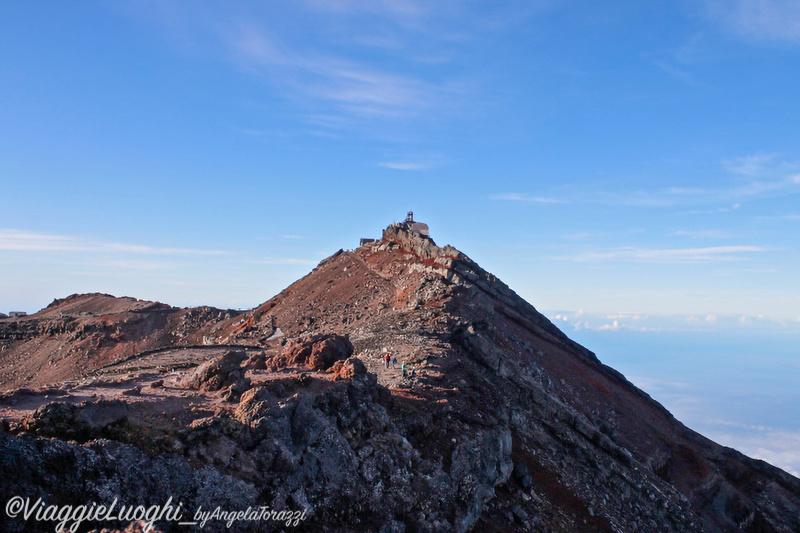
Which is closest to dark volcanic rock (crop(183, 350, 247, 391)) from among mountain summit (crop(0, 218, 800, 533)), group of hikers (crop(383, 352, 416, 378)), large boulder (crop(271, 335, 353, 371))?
mountain summit (crop(0, 218, 800, 533))

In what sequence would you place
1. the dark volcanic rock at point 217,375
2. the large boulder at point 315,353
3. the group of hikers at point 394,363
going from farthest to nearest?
1. the group of hikers at point 394,363
2. the large boulder at point 315,353
3. the dark volcanic rock at point 217,375

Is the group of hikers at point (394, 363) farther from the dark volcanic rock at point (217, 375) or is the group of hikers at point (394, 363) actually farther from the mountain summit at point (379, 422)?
the dark volcanic rock at point (217, 375)

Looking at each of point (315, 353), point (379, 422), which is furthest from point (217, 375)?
point (379, 422)

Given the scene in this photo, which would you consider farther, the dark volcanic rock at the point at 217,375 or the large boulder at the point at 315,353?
the large boulder at the point at 315,353

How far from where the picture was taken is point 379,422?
15.7 m

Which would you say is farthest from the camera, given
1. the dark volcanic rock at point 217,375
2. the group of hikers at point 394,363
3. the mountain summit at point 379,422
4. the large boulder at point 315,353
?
the group of hikers at point 394,363

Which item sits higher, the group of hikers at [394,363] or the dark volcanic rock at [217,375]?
the group of hikers at [394,363]

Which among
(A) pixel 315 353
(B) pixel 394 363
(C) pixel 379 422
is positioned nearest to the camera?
(C) pixel 379 422

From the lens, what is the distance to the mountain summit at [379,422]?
35.3 feet

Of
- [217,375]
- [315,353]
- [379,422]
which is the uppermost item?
[315,353]

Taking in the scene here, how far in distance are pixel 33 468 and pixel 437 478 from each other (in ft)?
33.0

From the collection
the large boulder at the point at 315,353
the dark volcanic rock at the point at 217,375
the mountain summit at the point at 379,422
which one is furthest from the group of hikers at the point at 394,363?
the dark volcanic rock at the point at 217,375

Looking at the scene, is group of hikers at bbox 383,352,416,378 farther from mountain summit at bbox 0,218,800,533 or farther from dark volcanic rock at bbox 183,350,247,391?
dark volcanic rock at bbox 183,350,247,391

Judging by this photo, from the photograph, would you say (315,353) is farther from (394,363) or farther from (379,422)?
(394,363)
